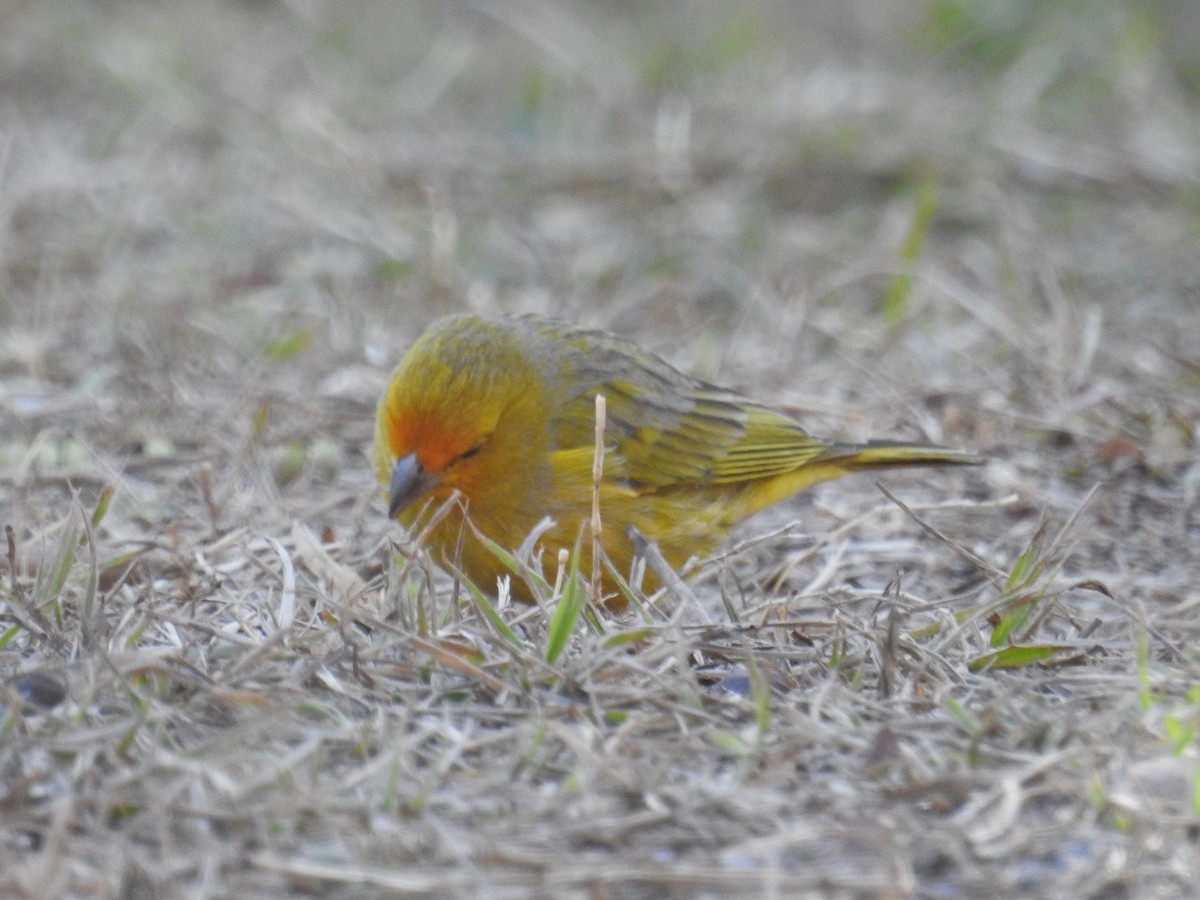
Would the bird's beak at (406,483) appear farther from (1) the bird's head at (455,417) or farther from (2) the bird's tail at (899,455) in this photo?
(2) the bird's tail at (899,455)

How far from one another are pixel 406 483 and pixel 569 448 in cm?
58

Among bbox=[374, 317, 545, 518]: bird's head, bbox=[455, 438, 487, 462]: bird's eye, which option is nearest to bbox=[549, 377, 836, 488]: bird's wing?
bbox=[374, 317, 545, 518]: bird's head

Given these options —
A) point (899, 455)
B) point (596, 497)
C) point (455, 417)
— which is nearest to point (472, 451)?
point (455, 417)

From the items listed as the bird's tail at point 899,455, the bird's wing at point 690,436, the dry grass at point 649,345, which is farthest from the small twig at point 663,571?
the bird's tail at point 899,455

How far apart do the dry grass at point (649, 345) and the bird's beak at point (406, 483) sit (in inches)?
9.0

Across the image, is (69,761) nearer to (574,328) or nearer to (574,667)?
(574,667)

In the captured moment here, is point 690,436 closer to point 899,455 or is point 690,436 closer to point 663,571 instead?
point 899,455

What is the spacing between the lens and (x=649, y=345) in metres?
6.31

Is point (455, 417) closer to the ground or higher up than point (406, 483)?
higher up

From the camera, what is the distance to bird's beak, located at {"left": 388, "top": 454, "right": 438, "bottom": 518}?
13.3 feet

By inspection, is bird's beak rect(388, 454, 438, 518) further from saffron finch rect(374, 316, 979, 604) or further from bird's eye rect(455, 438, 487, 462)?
bird's eye rect(455, 438, 487, 462)

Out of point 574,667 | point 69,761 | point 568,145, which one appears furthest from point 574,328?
point 568,145

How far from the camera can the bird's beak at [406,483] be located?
13.3 ft

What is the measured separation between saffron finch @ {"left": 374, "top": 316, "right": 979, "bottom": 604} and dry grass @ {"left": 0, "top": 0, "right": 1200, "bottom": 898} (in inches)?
8.0
